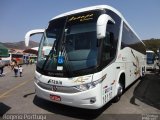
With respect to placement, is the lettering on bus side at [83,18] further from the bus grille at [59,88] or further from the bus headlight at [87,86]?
the bus grille at [59,88]

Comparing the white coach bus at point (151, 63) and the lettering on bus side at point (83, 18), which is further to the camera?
the white coach bus at point (151, 63)

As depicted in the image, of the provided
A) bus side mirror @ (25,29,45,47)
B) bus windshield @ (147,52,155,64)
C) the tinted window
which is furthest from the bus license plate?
bus windshield @ (147,52,155,64)

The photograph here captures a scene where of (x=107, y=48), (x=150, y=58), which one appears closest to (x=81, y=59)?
(x=107, y=48)

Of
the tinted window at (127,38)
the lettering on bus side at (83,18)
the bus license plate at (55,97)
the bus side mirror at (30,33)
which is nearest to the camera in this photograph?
the bus license plate at (55,97)

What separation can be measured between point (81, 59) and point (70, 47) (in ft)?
2.23

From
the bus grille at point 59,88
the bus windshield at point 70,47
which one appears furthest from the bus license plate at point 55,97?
the bus windshield at point 70,47

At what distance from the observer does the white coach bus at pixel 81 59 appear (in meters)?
6.29

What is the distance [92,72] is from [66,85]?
83 centimetres

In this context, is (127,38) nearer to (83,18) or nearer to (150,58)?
(83,18)

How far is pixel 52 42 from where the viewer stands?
739cm

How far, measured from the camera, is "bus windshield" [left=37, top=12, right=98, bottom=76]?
6.51 metres

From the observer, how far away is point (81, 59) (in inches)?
257

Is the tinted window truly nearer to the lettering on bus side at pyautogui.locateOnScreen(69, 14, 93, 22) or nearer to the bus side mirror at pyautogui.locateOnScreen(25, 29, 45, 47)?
the lettering on bus side at pyautogui.locateOnScreen(69, 14, 93, 22)

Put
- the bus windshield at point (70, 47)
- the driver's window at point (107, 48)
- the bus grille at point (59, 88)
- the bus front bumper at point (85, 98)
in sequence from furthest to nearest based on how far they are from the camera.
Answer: the driver's window at point (107, 48) → the bus windshield at point (70, 47) → the bus grille at point (59, 88) → the bus front bumper at point (85, 98)
